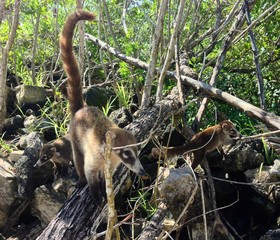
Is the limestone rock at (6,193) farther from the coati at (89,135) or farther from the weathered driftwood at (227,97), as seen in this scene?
the weathered driftwood at (227,97)

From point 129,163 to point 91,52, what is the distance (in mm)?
4441

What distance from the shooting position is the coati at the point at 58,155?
4.82 metres

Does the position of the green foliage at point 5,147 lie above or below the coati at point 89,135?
below

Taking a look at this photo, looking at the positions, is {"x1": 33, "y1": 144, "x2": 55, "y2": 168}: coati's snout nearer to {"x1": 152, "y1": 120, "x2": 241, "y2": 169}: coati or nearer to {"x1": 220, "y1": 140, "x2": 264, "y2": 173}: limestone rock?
{"x1": 152, "y1": 120, "x2": 241, "y2": 169}: coati

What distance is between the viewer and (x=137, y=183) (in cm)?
458

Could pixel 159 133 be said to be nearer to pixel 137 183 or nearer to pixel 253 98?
pixel 137 183

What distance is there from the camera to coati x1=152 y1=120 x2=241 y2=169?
4.12m

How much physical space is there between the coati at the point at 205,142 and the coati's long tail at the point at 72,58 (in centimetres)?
102

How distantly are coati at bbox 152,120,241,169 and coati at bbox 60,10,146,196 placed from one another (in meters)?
0.50

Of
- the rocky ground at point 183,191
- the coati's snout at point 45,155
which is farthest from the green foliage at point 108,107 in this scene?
the coati's snout at point 45,155

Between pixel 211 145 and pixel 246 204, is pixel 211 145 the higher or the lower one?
the higher one

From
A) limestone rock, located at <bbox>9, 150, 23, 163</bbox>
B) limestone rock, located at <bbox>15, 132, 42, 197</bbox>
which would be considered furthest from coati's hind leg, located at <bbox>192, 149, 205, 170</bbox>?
limestone rock, located at <bbox>9, 150, 23, 163</bbox>

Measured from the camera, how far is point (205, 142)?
13.8 ft

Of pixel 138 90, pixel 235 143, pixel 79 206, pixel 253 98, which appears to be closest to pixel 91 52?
pixel 138 90
